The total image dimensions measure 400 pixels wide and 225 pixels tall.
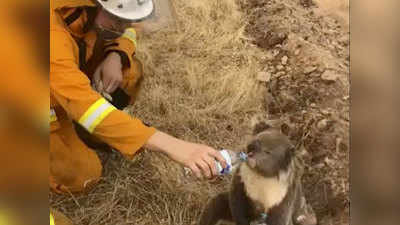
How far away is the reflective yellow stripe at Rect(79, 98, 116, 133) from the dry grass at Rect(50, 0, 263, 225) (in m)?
0.07

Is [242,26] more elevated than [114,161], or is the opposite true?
[242,26]

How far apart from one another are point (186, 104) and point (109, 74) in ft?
0.59

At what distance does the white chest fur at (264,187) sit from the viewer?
1.33 m

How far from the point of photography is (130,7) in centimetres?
134

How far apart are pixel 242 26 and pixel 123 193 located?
45cm

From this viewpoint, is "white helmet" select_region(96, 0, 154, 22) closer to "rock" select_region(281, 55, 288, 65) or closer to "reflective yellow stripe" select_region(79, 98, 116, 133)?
"reflective yellow stripe" select_region(79, 98, 116, 133)

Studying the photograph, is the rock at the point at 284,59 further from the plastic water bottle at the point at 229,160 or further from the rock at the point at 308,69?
the plastic water bottle at the point at 229,160

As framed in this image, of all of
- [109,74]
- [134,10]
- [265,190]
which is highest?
[134,10]

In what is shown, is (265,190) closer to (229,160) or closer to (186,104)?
(229,160)

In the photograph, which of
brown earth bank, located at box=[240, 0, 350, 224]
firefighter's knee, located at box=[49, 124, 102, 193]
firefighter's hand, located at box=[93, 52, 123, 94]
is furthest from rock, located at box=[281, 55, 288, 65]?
firefighter's knee, located at box=[49, 124, 102, 193]

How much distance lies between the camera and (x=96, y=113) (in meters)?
1.31

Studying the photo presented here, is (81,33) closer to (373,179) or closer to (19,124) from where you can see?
(19,124)

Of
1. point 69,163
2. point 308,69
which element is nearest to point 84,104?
point 69,163

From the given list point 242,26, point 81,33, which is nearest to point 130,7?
point 81,33
